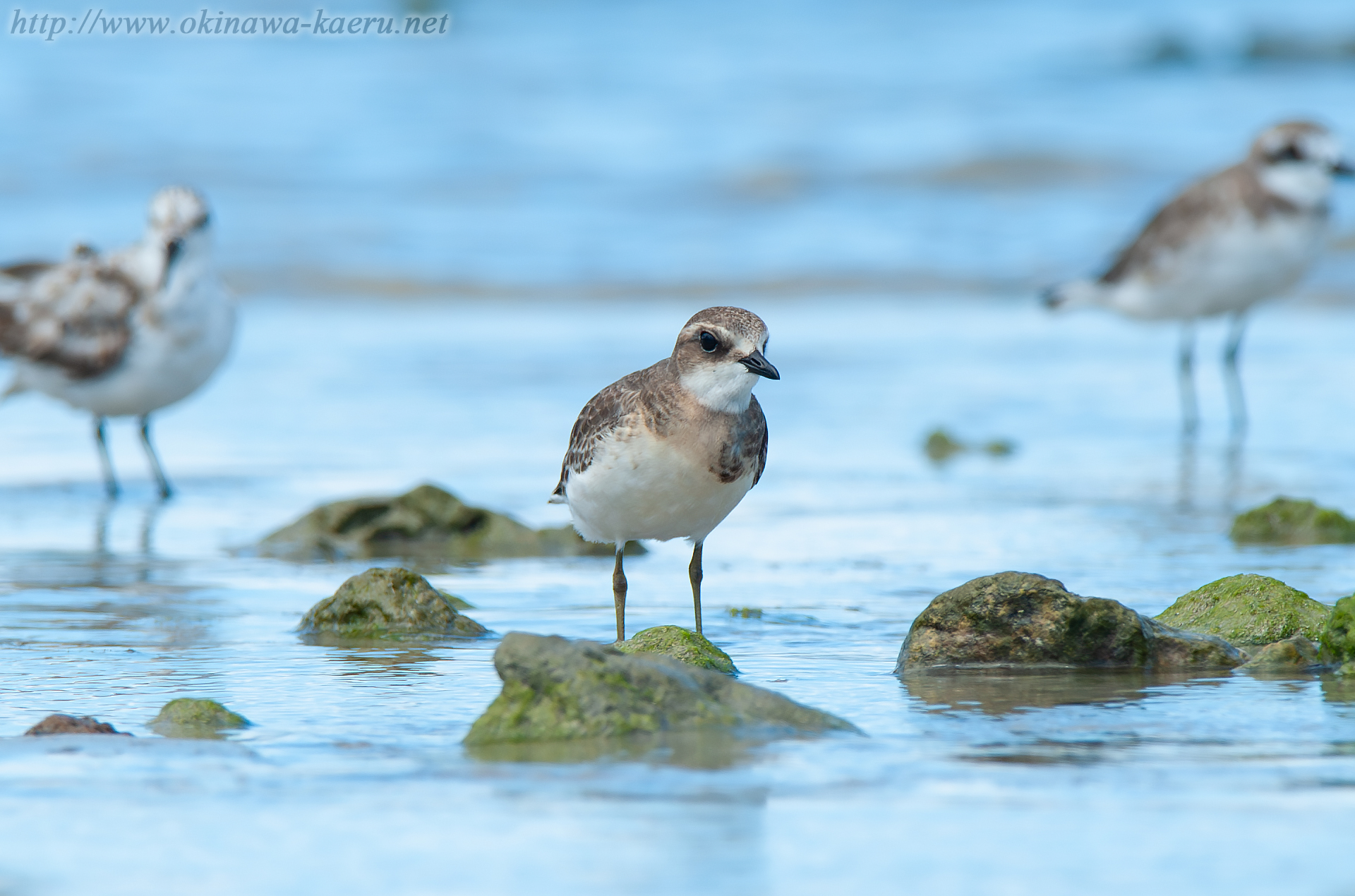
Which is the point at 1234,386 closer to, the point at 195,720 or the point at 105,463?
the point at 105,463

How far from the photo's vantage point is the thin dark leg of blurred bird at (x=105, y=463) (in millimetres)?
7797

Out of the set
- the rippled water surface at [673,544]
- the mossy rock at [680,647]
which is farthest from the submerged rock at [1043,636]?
the mossy rock at [680,647]

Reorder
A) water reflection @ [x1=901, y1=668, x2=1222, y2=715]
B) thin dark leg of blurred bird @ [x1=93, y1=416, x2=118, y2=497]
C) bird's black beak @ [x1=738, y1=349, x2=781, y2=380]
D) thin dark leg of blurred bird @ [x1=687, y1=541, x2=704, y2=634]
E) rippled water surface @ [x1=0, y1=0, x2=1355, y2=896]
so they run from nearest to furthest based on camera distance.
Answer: rippled water surface @ [x1=0, y1=0, x2=1355, y2=896] < water reflection @ [x1=901, y1=668, x2=1222, y2=715] < bird's black beak @ [x1=738, y1=349, x2=781, y2=380] < thin dark leg of blurred bird @ [x1=687, y1=541, x2=704, y2=634] < thin dark leg of blurred bird @ [x1=93, y1=416, x2=118, y2=497]

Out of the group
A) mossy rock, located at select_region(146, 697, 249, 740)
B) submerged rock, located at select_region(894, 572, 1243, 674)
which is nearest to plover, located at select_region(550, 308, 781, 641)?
submerged rock, located at select_region(894, 572, 1243, 674)

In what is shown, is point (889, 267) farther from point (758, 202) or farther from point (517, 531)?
point (517, 531)

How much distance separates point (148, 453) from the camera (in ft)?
25.8

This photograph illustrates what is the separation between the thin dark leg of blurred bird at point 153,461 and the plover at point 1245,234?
578 centimetres

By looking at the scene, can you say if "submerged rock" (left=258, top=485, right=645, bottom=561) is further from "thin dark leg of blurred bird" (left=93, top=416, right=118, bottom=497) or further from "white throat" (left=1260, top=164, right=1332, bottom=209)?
"white throat" (left=1260, top=164, right=1332, bottom=209)

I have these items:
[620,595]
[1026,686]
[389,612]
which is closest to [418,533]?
[389,612]

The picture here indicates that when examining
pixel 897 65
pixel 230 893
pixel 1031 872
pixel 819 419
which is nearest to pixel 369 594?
pixel 230 893

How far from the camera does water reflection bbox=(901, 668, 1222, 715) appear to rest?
4.02m

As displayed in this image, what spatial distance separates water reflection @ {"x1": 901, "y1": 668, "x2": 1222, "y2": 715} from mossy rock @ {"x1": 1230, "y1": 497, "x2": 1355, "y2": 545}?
206cm

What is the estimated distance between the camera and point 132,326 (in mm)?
8148

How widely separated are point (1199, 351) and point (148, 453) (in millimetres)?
7363
